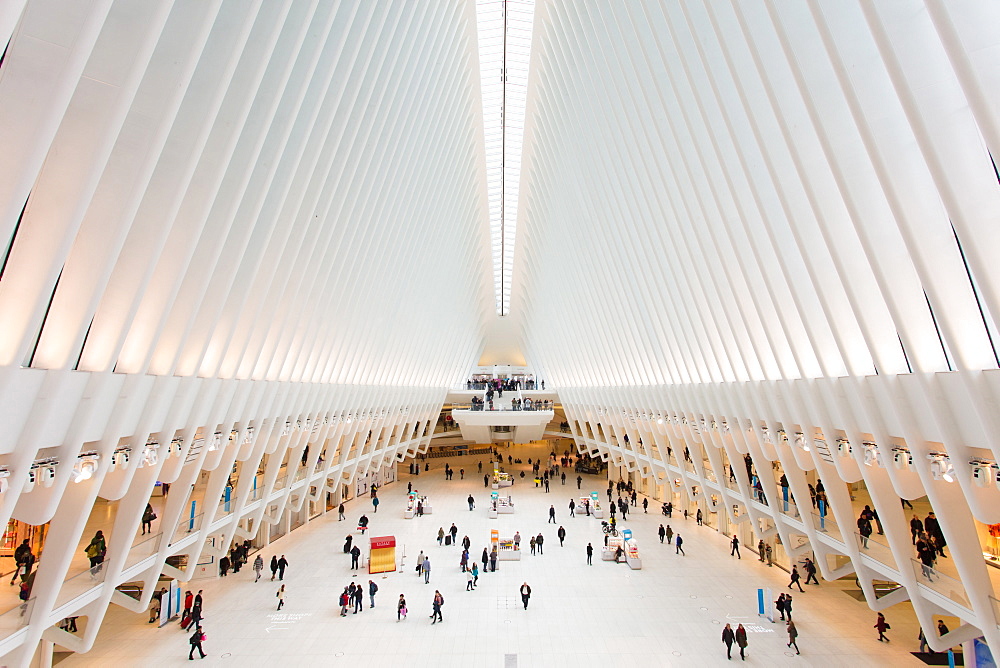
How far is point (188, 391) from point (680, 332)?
12.2 metres

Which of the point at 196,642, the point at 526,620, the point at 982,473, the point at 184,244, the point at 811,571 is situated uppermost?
the point at 184,244

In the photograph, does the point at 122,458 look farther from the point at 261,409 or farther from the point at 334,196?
the point at 334,196

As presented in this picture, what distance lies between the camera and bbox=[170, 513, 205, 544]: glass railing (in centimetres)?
1241

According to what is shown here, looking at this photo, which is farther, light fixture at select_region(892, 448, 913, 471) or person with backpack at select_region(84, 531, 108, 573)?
person with backpack at select_region(84, 531, 108, 573)

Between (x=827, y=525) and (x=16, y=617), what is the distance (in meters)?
14.9

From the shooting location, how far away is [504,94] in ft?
74.8

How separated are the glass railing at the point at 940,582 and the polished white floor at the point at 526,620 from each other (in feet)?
10.7

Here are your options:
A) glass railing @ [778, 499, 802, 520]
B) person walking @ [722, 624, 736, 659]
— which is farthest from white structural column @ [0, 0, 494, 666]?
glass railing @ [778, 499, 802, 520]

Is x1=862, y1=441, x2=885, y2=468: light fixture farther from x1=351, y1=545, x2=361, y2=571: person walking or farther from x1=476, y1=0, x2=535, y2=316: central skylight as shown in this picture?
x1=476, y1=0, x2=535, y2=316: central skylight

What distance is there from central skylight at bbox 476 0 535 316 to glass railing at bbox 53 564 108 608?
724 inches

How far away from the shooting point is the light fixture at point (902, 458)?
8227mm

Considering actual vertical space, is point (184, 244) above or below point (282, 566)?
above

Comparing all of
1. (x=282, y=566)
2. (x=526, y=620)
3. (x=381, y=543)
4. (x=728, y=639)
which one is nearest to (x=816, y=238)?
(x=728, y=639)

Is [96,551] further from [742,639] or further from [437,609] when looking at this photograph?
[742,639]
